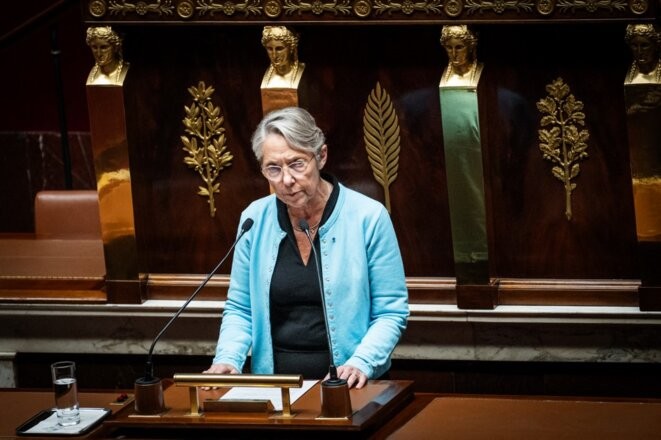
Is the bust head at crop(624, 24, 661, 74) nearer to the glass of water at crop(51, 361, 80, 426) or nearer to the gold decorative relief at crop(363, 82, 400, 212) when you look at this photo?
the gold decorative relief at crop(363, 82, 400, 212)

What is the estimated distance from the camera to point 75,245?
18.5 feet

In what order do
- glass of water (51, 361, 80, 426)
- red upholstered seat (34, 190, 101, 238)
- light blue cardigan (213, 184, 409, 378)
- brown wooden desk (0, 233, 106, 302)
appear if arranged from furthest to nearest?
red upholstered seat (34, 190, 101, 238) < brown wooden desk (0, 233, 106, 302) < light blue cardigan (213, 184, 409, 378) < glass of water (51, 361, 80, 426)

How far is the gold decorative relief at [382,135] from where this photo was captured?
4.88 m

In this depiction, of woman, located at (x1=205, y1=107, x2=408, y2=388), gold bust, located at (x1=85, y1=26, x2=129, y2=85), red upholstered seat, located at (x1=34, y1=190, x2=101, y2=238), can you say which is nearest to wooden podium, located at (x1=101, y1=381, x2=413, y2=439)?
woman, located at (x1=205, y1=107, x2=408, y2=388)

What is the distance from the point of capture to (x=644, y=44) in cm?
449

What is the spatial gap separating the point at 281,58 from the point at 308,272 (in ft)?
4.06

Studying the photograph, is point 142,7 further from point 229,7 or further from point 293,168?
point 293,168

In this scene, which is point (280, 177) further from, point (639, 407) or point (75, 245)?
point (75, 245)

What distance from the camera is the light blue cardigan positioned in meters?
3.75

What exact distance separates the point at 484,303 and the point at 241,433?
173 centimetres

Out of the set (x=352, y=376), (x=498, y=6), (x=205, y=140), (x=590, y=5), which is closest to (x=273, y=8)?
(x=205, y=140)

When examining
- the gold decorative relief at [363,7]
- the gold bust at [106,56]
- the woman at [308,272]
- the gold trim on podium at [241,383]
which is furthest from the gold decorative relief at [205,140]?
the gold trim on podium at [241,383]

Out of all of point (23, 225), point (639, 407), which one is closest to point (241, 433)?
point (639, 407)

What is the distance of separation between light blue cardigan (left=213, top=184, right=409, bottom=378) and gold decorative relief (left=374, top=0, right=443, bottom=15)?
1069mm
